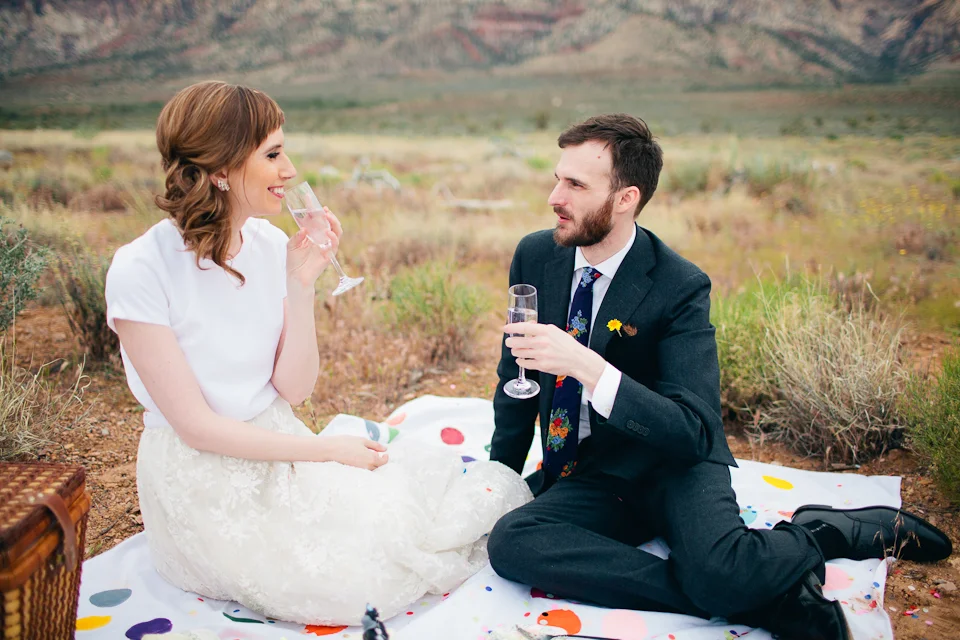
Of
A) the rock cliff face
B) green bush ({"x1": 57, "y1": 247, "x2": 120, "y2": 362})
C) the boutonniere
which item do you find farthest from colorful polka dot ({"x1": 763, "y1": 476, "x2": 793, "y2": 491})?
the rock cliff face

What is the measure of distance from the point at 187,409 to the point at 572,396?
1537mm

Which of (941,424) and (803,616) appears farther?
A: (941,424)

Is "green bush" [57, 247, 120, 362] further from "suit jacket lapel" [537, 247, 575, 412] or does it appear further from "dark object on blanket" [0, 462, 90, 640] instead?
"suit jacket lapel" [537, 247, 575, 412]

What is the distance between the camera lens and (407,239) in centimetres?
870

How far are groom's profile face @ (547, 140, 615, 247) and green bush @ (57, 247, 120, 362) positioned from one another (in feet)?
12.3

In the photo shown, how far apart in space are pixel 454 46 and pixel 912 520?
79742mm

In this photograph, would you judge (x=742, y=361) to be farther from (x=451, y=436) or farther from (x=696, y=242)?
(x=696, y=242)

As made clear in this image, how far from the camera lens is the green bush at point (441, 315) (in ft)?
17.7

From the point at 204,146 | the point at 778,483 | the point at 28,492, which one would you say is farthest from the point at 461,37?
the point at 28,492

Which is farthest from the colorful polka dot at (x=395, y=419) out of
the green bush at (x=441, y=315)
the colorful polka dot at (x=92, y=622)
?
the colorful polka dot at (x=92, y=622)

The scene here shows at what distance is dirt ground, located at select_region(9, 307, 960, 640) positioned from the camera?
104 inches

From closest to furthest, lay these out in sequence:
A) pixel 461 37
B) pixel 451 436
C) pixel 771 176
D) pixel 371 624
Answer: pixel 371 624 < pixel 451 436 < pixel 771 176 < pixel 461 37

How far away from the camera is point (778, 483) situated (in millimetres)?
3555

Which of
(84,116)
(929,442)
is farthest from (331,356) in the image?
(84,116)
